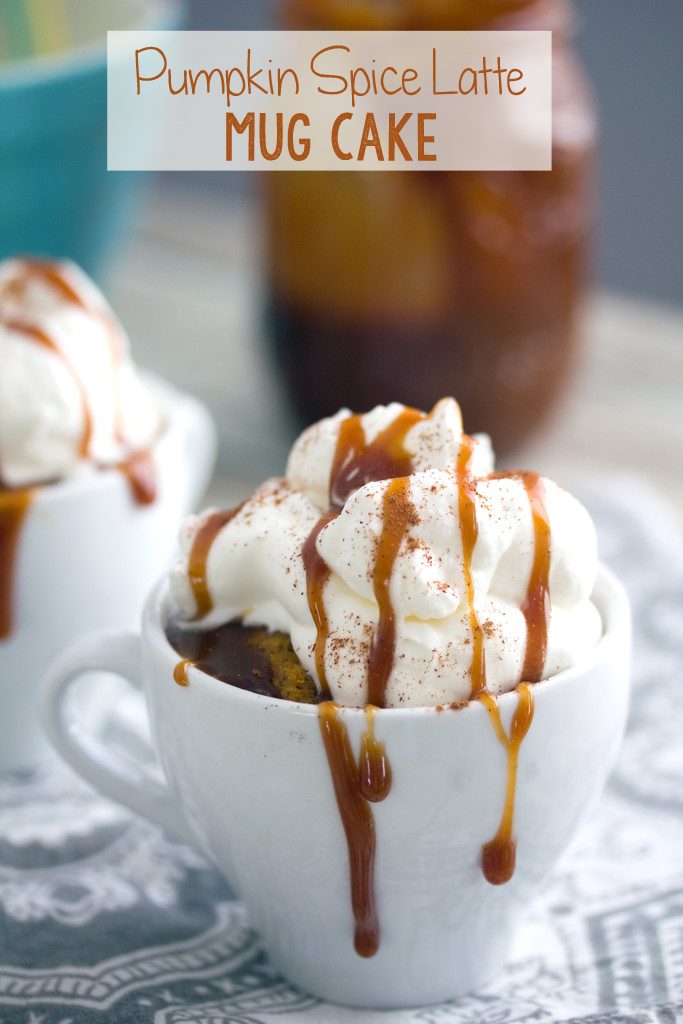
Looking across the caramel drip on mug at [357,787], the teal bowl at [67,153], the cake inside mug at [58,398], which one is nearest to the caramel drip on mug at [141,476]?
the cake inside mug at [58,398]

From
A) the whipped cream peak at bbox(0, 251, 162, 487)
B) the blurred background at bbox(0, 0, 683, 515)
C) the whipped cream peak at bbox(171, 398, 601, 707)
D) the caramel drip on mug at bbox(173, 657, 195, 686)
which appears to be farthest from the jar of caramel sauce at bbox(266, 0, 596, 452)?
the caramel drip on mug at bbox(173, 657, 195, 686)

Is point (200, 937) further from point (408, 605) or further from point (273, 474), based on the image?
point (273, 474)

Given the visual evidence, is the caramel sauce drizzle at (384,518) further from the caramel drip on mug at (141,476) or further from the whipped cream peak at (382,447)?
the caramel drip on mug at (141,476)

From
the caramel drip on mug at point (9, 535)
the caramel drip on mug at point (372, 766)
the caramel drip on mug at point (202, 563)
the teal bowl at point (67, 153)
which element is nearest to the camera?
the caramel drip on mug at point (372, 766)

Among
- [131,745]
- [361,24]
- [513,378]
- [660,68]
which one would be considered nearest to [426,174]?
[361,24]

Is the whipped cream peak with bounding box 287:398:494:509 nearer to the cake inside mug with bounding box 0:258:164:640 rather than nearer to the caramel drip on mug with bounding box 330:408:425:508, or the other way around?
the caramel drip on mug with bounding box 330:408:425:508

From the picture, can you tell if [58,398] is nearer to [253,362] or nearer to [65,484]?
[65,484]
